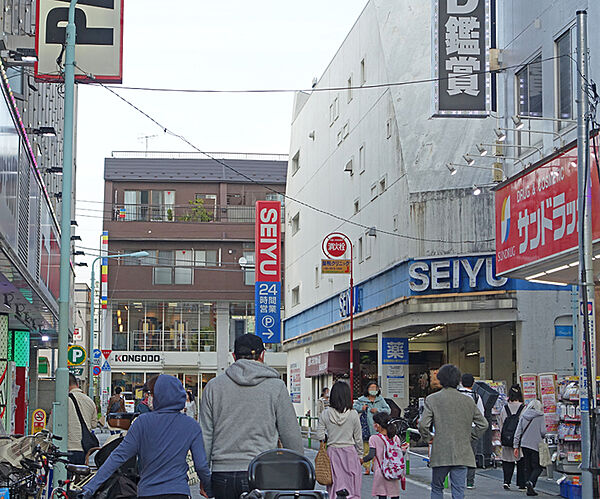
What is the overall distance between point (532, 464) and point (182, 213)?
50.9m

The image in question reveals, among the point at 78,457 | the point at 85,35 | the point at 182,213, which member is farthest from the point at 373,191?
the point at 182,213

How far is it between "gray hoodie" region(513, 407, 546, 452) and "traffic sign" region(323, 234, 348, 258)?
20.6m

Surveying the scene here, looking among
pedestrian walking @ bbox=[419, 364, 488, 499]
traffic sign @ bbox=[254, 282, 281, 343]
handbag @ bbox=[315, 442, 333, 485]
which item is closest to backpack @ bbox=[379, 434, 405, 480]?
handbag @ bbox=[315, 442, 333, 485]

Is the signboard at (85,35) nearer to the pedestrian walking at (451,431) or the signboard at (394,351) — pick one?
the pedestrian walking at (451,431)

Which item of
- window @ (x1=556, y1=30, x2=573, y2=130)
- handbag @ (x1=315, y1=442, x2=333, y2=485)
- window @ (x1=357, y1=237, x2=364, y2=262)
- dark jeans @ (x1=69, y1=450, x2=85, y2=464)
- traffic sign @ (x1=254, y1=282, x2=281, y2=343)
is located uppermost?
window @ (x1=556, y1=30, x2=573, y2=130)

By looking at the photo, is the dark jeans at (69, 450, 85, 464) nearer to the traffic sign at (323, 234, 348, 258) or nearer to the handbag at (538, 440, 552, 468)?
the handbag at (538, 440, 552, 468)

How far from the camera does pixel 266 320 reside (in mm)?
52000

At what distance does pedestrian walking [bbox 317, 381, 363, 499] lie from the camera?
12258 millimetres

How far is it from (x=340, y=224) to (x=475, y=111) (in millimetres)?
18918

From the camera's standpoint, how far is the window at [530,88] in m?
22.2

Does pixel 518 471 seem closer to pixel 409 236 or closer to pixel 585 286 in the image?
pixel 585 286

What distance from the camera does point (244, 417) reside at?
Answer: 7910 mm

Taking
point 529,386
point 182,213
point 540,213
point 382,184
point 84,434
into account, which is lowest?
point 84,434

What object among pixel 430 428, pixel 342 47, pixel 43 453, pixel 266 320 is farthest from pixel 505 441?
pixel 266 320
